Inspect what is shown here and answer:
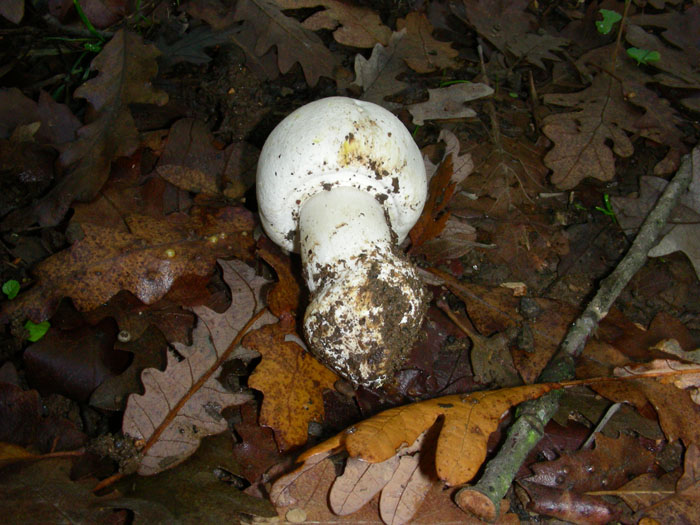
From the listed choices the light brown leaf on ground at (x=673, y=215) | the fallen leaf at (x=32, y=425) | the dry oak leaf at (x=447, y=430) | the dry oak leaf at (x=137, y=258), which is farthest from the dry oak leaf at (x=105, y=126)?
the light brown leaf on ground at (x=673, y=215)

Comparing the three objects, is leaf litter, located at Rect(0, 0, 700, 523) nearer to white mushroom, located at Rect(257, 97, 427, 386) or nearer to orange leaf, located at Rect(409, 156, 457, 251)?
orange leaf, located at Rect(409, 156, 457, 251)

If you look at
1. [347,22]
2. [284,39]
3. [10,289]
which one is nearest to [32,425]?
[10,289]

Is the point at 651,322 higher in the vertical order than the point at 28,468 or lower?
higher

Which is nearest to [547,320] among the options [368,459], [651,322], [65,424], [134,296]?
[651,322]

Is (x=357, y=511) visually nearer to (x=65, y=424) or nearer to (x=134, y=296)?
(x=65, y=424)

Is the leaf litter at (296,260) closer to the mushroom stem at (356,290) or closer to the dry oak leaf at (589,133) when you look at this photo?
the dry oak leaf at (589,133)
